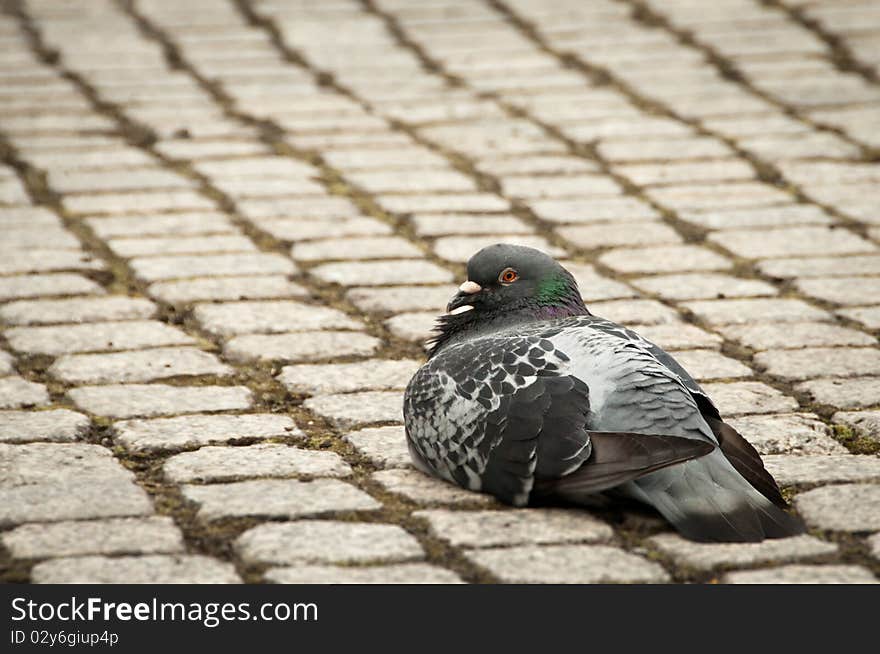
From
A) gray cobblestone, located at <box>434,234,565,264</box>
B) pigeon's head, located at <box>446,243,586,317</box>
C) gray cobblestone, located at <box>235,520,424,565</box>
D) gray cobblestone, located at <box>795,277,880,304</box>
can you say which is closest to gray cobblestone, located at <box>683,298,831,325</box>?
gray cobblestone, located at <box>795,277,880,304</box>

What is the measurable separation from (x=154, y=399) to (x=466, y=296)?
1.13 meters

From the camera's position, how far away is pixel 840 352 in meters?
4.76

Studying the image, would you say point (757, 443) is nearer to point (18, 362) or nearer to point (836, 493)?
point (836, 493)

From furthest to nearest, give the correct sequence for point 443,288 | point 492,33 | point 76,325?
point 492,33 < point 443,288 < point 76,325

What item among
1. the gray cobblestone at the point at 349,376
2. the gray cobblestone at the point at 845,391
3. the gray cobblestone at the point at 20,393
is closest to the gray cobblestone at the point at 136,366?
the gray cobblestone at the point at 20,393

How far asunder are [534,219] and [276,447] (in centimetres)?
260

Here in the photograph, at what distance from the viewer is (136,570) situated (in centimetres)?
314

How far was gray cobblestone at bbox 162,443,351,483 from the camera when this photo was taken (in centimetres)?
377

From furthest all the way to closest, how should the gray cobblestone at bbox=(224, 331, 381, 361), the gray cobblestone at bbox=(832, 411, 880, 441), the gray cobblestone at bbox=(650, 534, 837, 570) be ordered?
the gray cobblestone at bbox=(224, 331, 381, 361), the gray cobblestone at bbox=(832, 411, 880, 441), the gray cobblestone at bbox=(650, 534, 837, 570)

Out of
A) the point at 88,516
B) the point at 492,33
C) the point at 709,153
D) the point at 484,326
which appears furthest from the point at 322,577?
the point at 492,33

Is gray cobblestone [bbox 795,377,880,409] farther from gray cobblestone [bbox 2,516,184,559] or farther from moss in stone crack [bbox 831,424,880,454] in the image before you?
gray cobblestone [bbox 2,516,184,559]

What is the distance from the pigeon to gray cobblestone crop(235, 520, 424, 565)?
31cm

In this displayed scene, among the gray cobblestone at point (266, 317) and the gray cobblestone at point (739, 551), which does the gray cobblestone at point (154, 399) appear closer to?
the gray cobblestone at point (266, 317)

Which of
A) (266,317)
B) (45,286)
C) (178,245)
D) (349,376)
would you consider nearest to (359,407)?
(349,376)
